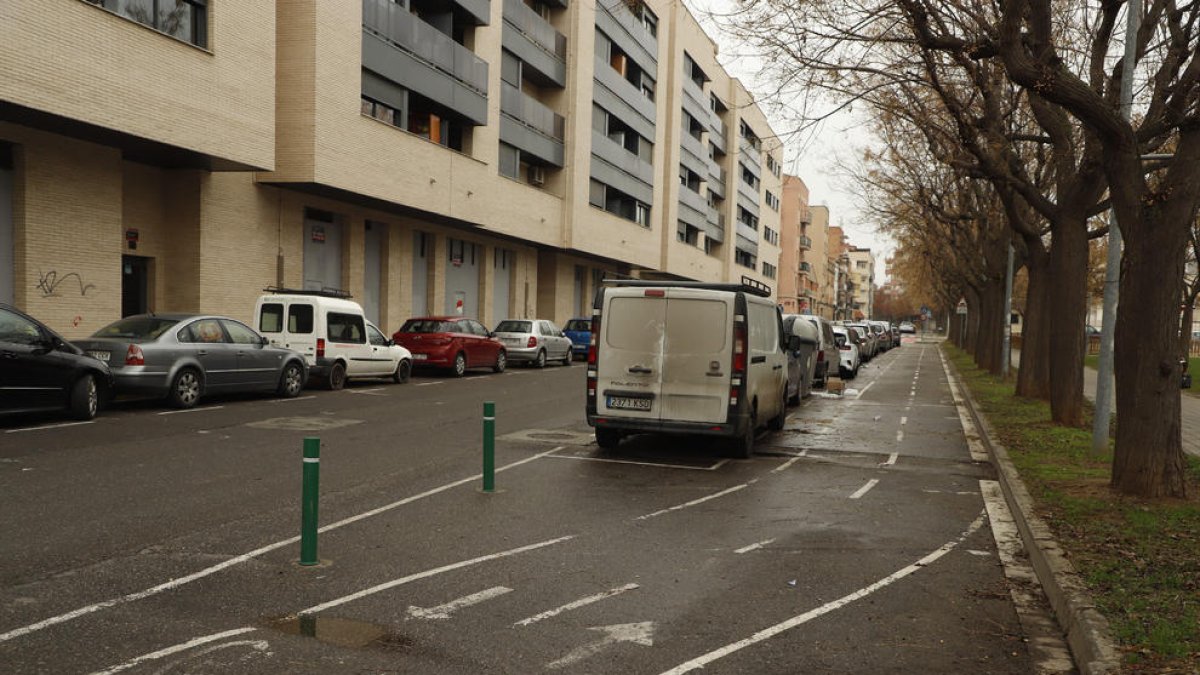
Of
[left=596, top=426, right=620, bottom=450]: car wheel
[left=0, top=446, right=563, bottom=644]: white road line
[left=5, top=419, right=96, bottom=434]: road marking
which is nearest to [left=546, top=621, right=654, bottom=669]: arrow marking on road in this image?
[left=0, top=446, right=563, bottom=644]: white road line

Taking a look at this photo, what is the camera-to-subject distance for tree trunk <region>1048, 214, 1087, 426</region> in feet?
47.0

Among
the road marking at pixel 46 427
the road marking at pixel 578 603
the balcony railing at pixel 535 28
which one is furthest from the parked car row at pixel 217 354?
the balcony railing at pixel 535 28

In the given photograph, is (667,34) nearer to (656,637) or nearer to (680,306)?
(680,306)

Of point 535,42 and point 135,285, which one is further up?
point 535,42

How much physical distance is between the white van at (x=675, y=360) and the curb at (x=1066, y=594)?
3.15 m

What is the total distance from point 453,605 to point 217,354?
1092 centimetres

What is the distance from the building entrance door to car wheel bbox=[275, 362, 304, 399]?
590cm

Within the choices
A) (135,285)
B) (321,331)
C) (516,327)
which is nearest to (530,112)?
(516,327)

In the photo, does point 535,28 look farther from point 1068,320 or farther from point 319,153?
point 1068,320

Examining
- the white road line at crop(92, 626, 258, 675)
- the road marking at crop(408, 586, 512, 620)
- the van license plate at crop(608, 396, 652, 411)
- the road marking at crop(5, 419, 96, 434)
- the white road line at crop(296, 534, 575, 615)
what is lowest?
the road marking at crop(5, 419, 96, 434)

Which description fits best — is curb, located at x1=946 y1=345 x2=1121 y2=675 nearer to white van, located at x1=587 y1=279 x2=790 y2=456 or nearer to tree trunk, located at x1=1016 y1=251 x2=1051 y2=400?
white van, located at x1=587 y1=279 x2=790 y2=456

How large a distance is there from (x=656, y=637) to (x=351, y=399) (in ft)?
42.1

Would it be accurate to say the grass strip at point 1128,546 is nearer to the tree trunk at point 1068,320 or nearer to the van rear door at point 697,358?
the tree trunk at point 1068,320

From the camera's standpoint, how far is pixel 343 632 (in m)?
4.65
